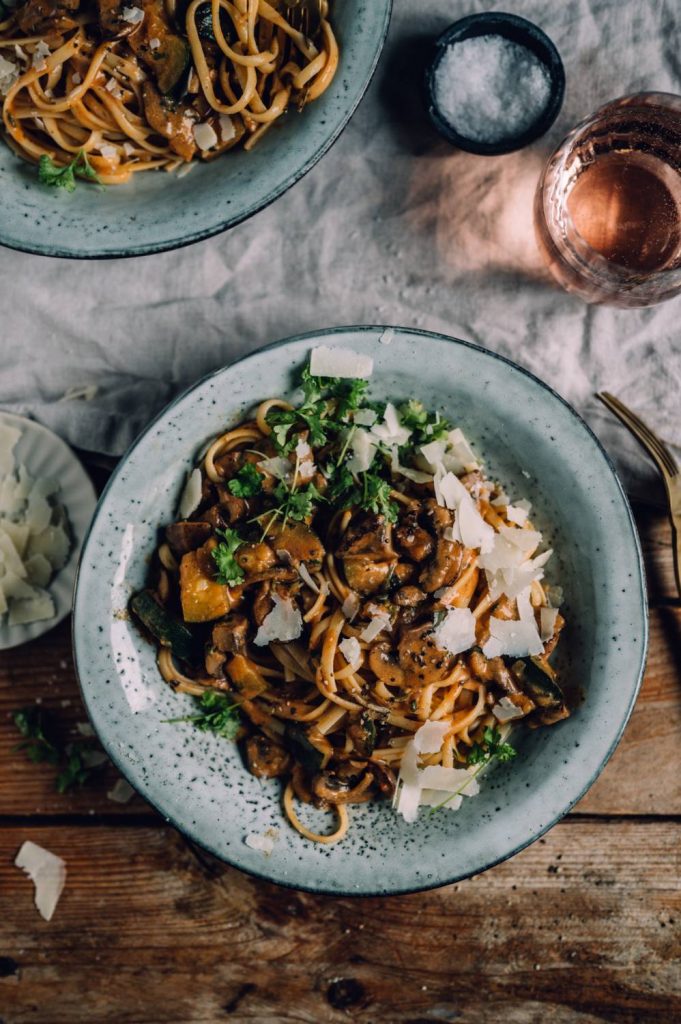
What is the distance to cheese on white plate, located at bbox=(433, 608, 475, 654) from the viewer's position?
245 centimetres

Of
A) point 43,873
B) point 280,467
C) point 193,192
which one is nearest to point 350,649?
point 280,467

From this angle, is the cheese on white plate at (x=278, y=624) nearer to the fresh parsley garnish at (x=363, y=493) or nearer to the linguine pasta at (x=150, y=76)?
the fresh parsley garnish at (x=363, y=493)

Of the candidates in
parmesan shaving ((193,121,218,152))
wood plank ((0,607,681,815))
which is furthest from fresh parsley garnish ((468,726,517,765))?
parmesan shaving ((193,121,218,152))

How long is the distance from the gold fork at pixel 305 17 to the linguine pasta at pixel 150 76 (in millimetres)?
19

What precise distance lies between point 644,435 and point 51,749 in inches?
88.8

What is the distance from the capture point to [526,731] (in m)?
2.69

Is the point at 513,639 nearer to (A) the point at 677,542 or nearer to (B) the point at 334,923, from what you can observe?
(A) the point at 677,542

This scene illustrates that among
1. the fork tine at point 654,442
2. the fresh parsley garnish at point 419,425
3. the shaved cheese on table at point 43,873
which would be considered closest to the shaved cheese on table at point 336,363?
the fresh parsley garnish at point 419,425

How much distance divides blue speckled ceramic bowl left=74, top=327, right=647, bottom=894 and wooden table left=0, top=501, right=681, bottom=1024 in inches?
20.8

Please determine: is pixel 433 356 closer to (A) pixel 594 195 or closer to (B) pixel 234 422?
(B) pixel 234 422

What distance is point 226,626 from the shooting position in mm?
2568

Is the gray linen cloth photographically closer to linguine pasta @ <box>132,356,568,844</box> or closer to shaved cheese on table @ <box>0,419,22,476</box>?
shaved cheese on table @ <box>0,419,22,476</box>

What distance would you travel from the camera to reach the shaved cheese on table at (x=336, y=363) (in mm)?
2531

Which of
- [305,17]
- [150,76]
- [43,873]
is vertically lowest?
[43,873]
